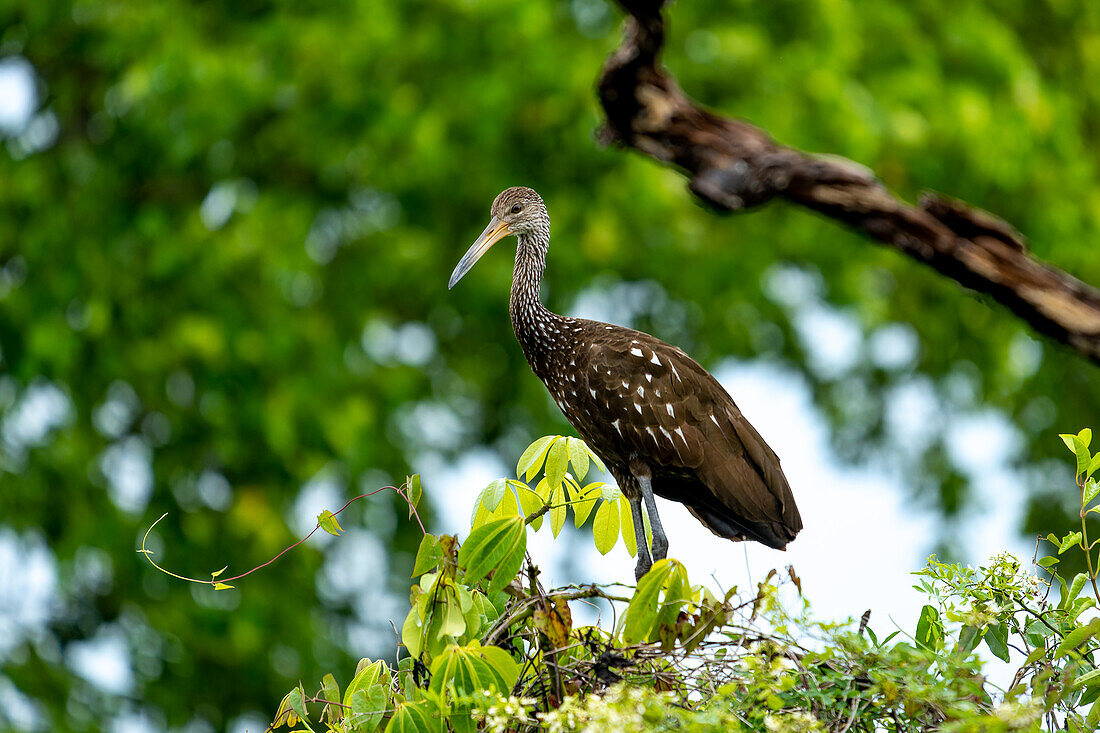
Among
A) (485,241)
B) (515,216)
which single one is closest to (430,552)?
(485,241)

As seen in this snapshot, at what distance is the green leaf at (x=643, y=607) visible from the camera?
2.28 metres

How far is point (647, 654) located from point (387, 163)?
675cm

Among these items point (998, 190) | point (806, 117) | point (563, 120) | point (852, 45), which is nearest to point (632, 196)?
point (563, 120)

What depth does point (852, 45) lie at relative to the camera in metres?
9.04

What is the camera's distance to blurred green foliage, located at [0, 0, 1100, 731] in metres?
8.18

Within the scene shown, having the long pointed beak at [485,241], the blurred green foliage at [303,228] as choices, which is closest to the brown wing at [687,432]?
the long pointed beak at [485,241]

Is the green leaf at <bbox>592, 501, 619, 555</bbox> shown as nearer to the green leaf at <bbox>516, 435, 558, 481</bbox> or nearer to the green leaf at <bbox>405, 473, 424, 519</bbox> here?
the green leaf at <bbox>516, 435, 558, 481</bbox>

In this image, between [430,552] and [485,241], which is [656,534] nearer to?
[485,241]

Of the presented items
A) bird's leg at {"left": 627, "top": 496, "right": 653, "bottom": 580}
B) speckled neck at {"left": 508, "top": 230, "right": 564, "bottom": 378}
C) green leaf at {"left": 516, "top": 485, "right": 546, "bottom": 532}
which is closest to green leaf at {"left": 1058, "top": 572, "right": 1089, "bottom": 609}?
green leaf at {"left": 516, "top": 485, "right": 546, "bottom": 532}

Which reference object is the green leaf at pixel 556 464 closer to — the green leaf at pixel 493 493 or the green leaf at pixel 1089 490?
the green leaf at pixel 493 493

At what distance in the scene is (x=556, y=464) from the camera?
2.68 meters

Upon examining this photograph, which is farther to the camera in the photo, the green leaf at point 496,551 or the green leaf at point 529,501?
the green leaf at point 529,501

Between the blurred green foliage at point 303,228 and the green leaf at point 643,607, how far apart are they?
5.97 metres

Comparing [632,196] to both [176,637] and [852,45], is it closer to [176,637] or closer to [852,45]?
[852,45]
